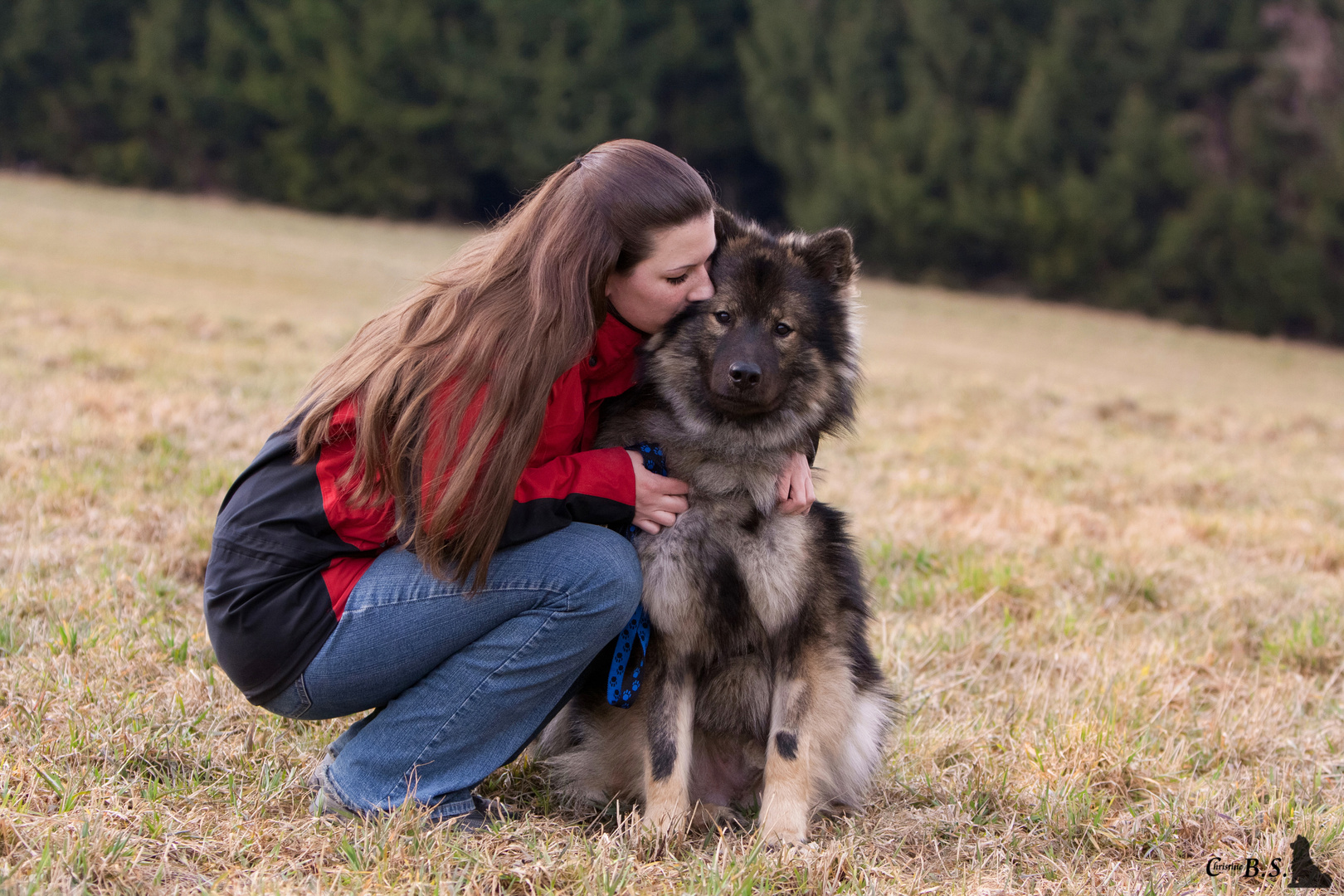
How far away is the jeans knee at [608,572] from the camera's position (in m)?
2.45

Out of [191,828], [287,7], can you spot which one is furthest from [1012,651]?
[287,7]

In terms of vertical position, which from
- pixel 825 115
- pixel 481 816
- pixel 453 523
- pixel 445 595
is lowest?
pixel 481 816

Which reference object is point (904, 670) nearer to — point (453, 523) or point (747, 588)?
point (747, 588)

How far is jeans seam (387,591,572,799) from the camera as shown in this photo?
2.45 meters

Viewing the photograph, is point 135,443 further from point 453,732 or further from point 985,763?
point 985,763

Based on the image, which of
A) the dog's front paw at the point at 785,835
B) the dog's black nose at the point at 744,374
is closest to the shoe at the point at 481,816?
the dog's front paw at the point at 785,835

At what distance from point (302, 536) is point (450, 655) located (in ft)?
1.35

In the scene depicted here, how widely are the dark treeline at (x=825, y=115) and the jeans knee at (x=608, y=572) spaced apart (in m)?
13.8

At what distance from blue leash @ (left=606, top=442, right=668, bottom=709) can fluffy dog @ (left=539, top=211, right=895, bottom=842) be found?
0.09 ft

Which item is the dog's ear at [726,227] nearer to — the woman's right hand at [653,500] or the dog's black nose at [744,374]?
the dog's black nose at [744,374]

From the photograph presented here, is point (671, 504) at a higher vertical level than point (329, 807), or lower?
higher

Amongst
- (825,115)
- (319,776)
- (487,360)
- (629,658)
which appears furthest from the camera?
(825,115)

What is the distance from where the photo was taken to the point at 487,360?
2357 mm

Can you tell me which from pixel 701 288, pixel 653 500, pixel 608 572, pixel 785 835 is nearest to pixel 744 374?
pixel 701 288
